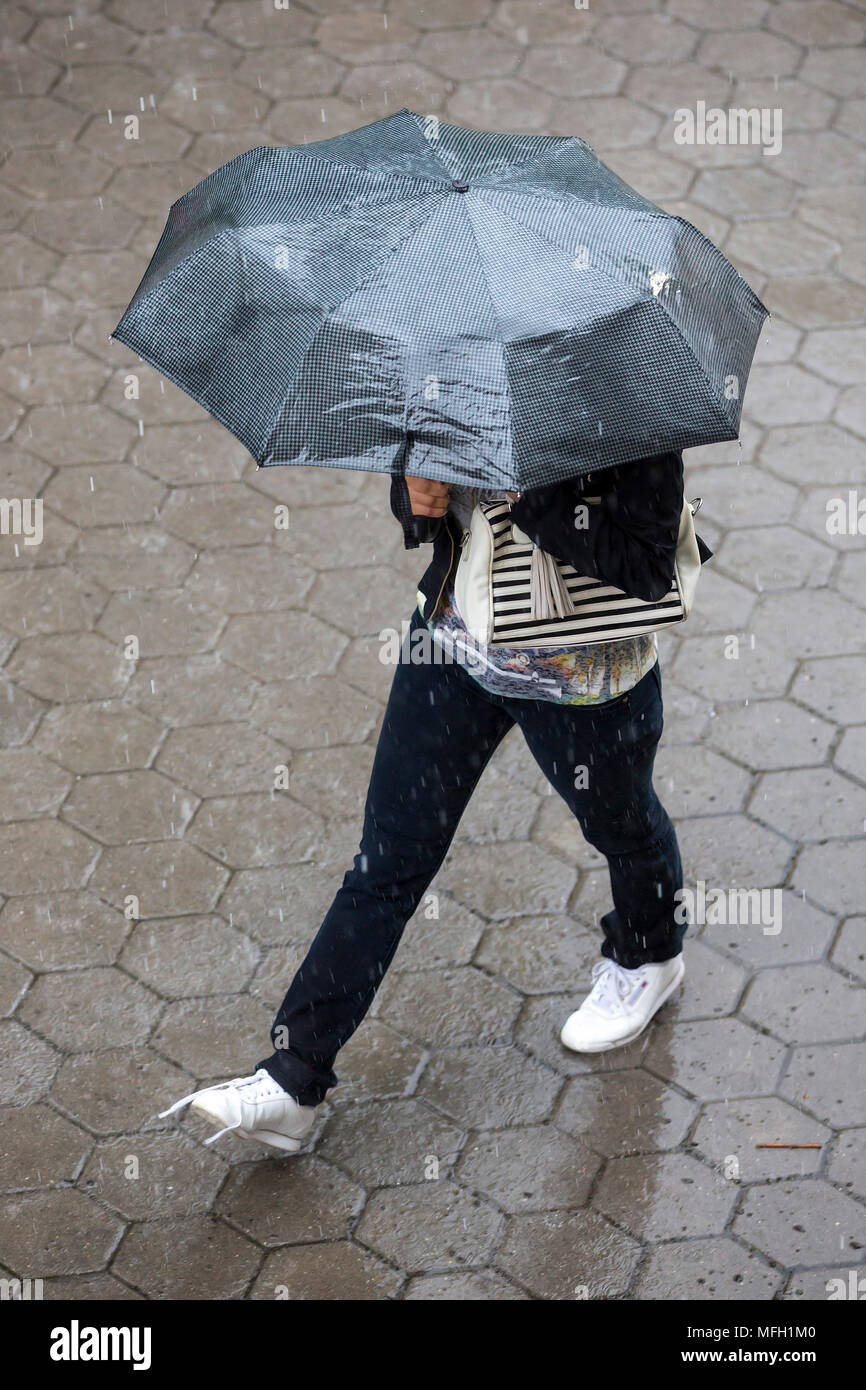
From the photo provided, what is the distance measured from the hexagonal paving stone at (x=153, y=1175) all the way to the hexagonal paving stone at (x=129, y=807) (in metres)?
1.00

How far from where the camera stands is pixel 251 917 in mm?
4496

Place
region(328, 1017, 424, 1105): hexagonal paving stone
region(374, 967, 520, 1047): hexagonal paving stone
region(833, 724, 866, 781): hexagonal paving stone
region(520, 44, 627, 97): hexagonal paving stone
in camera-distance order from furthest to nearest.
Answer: region(520, 44, 627, 97): hexagonal paving stone → region(833, 724, 866, 781): hexagonal paving stone → region(374, 967, 520, 1047): hexagonal paving stone → region(328, 1017, 424, 1105): hexagonal paving stone

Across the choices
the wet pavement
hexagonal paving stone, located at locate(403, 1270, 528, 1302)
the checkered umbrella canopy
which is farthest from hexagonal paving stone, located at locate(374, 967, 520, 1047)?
the checkered umbrella canopy

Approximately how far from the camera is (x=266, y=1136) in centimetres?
384

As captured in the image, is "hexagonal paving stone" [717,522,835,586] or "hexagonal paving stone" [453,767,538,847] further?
"hexagonal paving stone" [717,522,835,586]

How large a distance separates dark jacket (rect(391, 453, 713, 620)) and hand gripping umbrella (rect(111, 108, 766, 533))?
0.56 ft

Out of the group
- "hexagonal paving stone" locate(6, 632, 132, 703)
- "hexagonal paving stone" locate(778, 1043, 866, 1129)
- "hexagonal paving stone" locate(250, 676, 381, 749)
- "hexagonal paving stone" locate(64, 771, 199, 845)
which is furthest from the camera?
"hexagonal paving stone" locate(6, 632, 132, 703)

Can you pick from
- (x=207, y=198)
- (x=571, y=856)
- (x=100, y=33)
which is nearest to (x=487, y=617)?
(x=207, y=198)

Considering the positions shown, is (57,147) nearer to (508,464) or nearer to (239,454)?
(239,454)

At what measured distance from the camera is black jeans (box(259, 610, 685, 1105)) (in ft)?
11.6

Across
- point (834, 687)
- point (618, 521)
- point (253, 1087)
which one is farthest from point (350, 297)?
point (834, 687)

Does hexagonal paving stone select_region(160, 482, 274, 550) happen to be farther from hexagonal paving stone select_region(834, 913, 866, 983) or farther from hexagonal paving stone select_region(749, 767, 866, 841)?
hexagonal paving stone select_region(834, 913, 866, 983)

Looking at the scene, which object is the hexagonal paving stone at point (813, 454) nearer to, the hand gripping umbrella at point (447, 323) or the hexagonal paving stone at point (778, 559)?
the hexagonal paving stone at point (778, 559)
